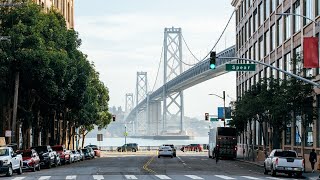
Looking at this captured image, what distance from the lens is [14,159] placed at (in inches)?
1550

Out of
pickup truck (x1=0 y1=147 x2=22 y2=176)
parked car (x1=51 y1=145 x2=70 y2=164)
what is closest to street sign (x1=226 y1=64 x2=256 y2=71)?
pickup truck (x1=0 y1=147 x2=22 y2=176)

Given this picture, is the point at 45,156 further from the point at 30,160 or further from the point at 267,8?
the point at 267,8

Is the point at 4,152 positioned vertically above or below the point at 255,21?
below

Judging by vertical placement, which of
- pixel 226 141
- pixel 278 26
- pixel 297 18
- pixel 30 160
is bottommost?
pixel 30 160

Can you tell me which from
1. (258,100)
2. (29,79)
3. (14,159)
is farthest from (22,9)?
(258,100)

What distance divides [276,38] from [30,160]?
31024 millimetres

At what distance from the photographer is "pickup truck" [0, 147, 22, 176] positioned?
3728cm

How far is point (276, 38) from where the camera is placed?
216 feet

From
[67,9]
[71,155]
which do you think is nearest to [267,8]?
[71,155]

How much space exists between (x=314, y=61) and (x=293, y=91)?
9042 millimetres

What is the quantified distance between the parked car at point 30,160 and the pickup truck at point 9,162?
90.7 inches

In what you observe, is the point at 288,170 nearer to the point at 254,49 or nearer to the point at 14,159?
the point at 14,159

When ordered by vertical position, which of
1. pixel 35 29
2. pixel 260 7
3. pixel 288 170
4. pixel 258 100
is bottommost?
pixel 288 170

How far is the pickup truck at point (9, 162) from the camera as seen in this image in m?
37.3
